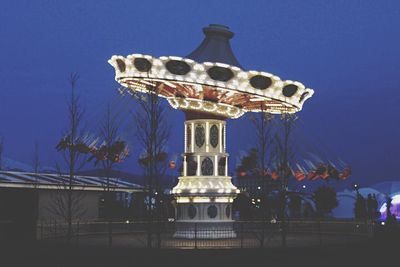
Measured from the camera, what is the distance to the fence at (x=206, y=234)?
22.6 metres

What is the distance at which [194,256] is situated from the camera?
1789 centimetres

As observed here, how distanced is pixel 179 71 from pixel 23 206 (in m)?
12.2

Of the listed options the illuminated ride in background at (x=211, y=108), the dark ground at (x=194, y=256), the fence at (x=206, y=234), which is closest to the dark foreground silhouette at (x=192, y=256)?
the dark ground at (x=194, y=256)

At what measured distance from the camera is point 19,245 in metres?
21.2

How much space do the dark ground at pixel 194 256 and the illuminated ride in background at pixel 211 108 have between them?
5.52 m

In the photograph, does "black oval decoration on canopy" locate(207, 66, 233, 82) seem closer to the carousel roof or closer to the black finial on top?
the carousel roof

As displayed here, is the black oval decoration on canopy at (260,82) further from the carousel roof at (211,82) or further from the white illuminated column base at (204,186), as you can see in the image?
the white illuminated column base at (204,186)

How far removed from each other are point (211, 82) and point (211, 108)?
Result: 279 centimetres

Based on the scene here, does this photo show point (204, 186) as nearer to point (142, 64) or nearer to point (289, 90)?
point (289, 90)

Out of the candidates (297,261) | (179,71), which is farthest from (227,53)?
(297,261)

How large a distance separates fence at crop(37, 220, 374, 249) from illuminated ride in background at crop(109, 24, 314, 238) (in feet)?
1.53

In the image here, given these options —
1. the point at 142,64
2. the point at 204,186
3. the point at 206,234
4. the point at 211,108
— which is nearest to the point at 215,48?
the point at 211,108

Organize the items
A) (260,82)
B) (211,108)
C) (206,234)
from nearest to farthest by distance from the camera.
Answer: (260,82) < (206,234) < (211,108)

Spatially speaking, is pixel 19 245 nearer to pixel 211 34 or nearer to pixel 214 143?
pixel 214 143
